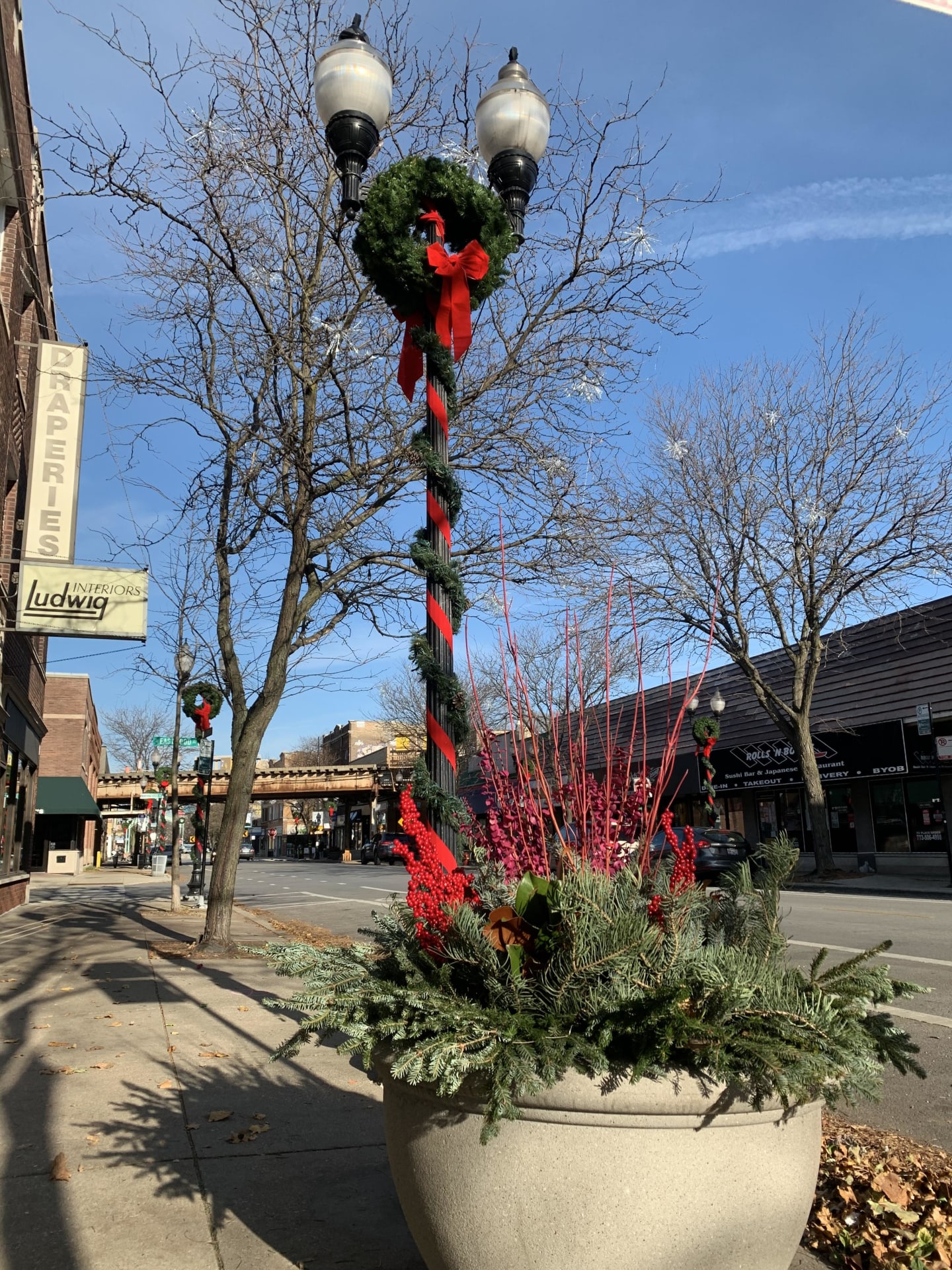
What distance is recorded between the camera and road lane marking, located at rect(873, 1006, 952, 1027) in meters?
7.48

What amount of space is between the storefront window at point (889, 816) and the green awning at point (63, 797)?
30263mm

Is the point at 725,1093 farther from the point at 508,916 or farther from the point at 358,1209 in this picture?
the point at 358,1209

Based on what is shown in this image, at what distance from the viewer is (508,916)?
2957 millimetres

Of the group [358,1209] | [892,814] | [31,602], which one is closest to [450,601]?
[358,1209]

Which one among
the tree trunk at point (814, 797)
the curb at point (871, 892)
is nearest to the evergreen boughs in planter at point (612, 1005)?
the curb at point (871, 892)

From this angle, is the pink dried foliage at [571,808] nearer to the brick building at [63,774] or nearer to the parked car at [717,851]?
the parked car at [717,851]

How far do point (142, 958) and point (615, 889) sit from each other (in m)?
10.2

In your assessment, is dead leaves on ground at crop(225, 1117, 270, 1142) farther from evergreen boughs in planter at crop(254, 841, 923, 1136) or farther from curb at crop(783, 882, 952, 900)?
curb at crop(783, 882, 952, 900)

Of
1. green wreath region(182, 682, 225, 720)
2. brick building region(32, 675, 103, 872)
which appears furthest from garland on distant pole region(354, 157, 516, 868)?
brick building region(32, 675, 103, 872)

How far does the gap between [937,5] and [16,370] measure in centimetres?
1594

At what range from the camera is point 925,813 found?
26.0 metres

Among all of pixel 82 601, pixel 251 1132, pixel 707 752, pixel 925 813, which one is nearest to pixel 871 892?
pixel 707 752

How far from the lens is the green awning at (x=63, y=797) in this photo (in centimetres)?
3966

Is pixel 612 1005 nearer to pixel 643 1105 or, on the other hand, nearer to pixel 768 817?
pixel 643 1105
